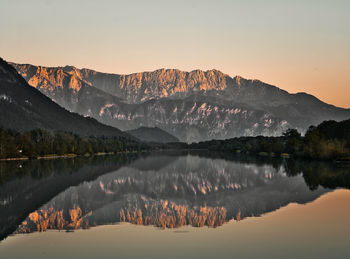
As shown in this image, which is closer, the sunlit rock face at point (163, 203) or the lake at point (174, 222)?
the lake at point (174, 222)

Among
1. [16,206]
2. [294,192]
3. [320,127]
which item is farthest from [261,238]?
[320,127]

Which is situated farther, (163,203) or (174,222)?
(163,203)

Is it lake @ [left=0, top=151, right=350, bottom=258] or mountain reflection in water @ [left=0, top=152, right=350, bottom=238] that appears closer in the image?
lake @ [left=0, top=151, right=350, bottom=258]

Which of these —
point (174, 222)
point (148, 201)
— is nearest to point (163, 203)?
point (148, 201)

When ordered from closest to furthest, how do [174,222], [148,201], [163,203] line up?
[174,222] → [163,203] → [148,201]

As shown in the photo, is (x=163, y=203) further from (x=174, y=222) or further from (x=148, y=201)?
(x=174, y=222)

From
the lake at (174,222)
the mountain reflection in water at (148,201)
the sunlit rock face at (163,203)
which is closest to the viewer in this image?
the lake at (174,222)

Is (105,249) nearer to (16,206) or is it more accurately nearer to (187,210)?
(187,210)

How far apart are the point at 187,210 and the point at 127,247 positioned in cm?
1437

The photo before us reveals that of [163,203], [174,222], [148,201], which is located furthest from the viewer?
[148,201]

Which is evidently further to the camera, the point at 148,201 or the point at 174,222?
the point at 148,201

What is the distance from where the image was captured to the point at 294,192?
52.2 metres

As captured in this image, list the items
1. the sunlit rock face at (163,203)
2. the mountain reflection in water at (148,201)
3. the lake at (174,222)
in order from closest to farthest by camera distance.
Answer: the lake at (174,222)
the sunlit rock face at (163,203)
the mountain reflection in water at (148,201)

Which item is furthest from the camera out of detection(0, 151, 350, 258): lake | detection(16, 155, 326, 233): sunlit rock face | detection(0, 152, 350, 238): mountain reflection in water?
detection(0, 152, 350, 238): mountain reflection in water
